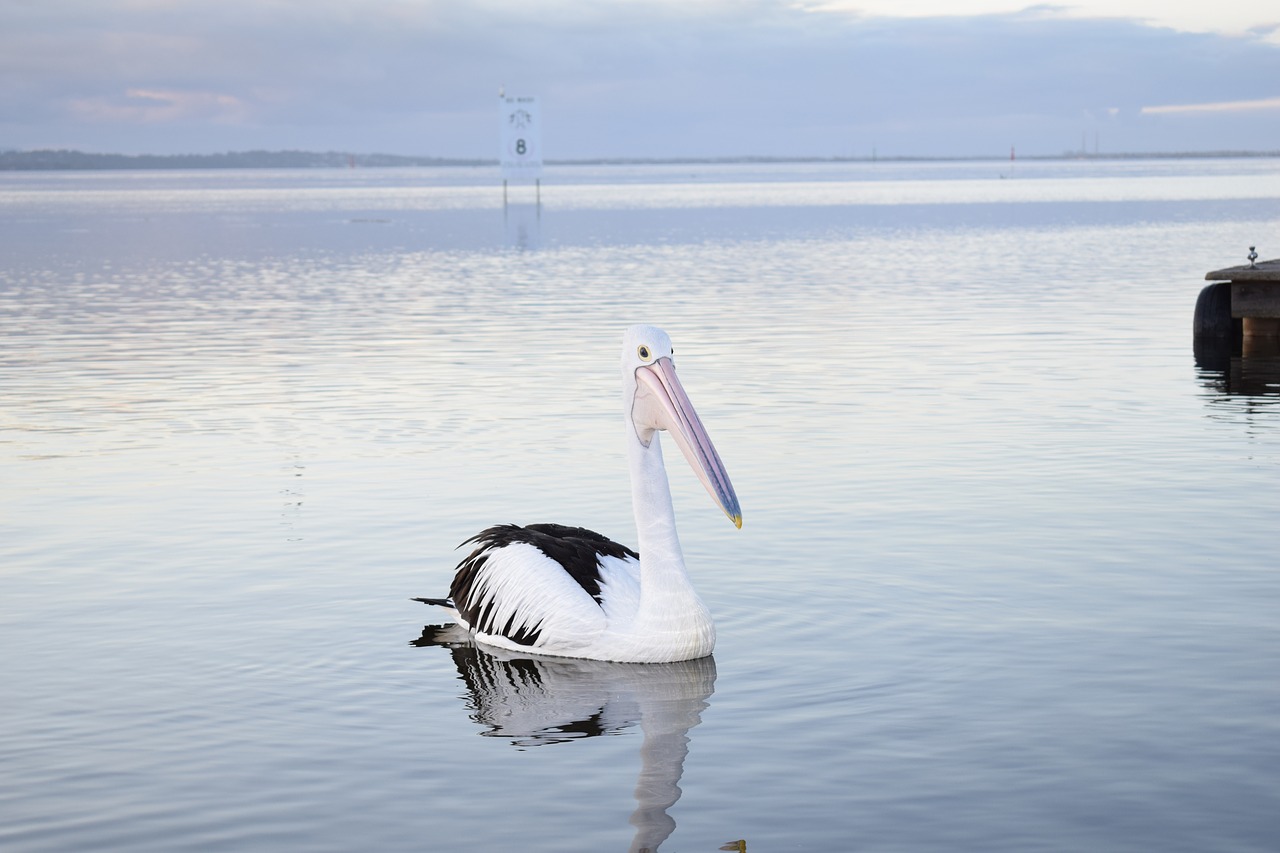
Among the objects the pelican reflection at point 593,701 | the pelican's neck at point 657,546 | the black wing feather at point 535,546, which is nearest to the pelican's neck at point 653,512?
the pelican's neck at point 657,546

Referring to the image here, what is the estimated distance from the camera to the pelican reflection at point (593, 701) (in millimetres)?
7188

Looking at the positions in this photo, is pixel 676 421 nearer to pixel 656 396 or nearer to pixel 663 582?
pixel 656 396

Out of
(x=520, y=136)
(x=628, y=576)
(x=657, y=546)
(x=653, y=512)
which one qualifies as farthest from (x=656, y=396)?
(x=520, y=136)

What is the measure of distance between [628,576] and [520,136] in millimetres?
67685

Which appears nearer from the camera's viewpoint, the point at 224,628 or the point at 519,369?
the point at 224,628

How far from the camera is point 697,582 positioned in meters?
10.0

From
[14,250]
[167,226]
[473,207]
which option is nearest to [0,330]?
[14,250]

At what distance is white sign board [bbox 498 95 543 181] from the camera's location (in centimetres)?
7400

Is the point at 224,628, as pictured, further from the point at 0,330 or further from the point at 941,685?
the point at 0,330

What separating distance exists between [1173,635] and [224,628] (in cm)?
478

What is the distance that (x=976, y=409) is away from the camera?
1630 centimetres

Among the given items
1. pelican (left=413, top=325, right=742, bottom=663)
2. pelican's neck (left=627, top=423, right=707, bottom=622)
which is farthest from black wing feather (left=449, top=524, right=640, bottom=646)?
pelican's neck (left=627, top=423, right=707, bottom=622)

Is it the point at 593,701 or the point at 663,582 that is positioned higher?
the point at 663,582

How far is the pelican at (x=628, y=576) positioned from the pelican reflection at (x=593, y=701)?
0.09 m
